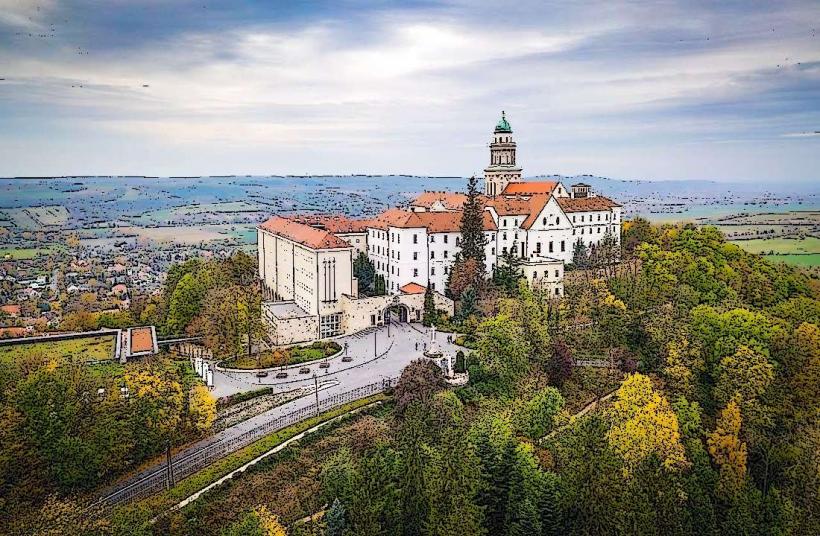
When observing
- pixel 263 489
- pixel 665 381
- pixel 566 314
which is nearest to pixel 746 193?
pixel 566 314

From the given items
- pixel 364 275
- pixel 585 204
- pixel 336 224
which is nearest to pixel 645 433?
pixel 364 275

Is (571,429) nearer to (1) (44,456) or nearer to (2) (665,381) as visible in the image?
(2) (665,381)

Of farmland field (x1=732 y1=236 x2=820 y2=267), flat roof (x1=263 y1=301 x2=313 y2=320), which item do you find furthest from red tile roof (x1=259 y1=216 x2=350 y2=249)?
farmland field (x1=732 y1=236 x2=820 y2=267)

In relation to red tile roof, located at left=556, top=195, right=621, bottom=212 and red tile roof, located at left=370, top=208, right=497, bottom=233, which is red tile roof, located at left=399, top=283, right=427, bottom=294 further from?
red tile roof, located at left=556, top=195, right=621, bottom=212

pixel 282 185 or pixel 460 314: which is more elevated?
pixel 282 185

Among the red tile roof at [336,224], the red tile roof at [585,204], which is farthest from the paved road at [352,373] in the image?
the red tile roof at [585,204]
